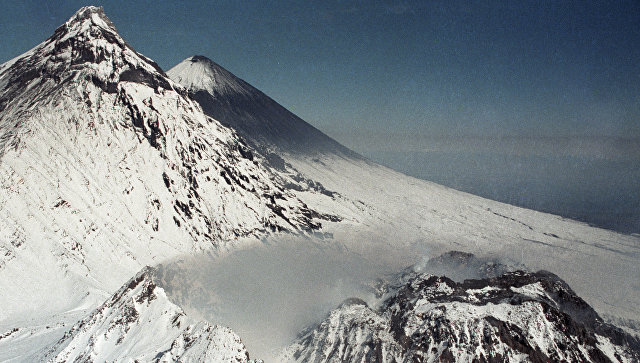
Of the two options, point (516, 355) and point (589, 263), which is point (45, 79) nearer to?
point (516, 355)

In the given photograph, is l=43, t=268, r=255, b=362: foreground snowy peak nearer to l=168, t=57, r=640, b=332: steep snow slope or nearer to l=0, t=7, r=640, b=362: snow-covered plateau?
l=0, t=7, r=640, b=362: snow-covered plateau

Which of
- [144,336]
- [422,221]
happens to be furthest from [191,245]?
[422,221]

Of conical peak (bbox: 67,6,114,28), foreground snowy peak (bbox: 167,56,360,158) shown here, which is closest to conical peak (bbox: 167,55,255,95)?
foreground snowy peak (bbox: 167,56,360,158)

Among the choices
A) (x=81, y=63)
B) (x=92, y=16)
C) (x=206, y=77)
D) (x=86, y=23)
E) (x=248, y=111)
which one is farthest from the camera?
(x=206, y=77)

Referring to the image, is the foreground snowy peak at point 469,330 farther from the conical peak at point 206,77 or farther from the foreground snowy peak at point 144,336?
the conical peak at point 206,77

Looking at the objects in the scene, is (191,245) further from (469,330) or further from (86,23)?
(86,23)

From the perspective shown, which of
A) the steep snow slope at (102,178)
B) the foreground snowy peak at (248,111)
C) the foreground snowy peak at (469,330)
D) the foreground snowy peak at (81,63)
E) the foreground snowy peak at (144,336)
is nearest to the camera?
the foreground snowy peak at (144,336)

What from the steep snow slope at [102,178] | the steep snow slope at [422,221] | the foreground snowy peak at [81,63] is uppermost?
the foreground snowy peak at [81,63]

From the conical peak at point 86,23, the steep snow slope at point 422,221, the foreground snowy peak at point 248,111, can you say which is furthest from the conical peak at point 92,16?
the steep snow slope at point 422,221
